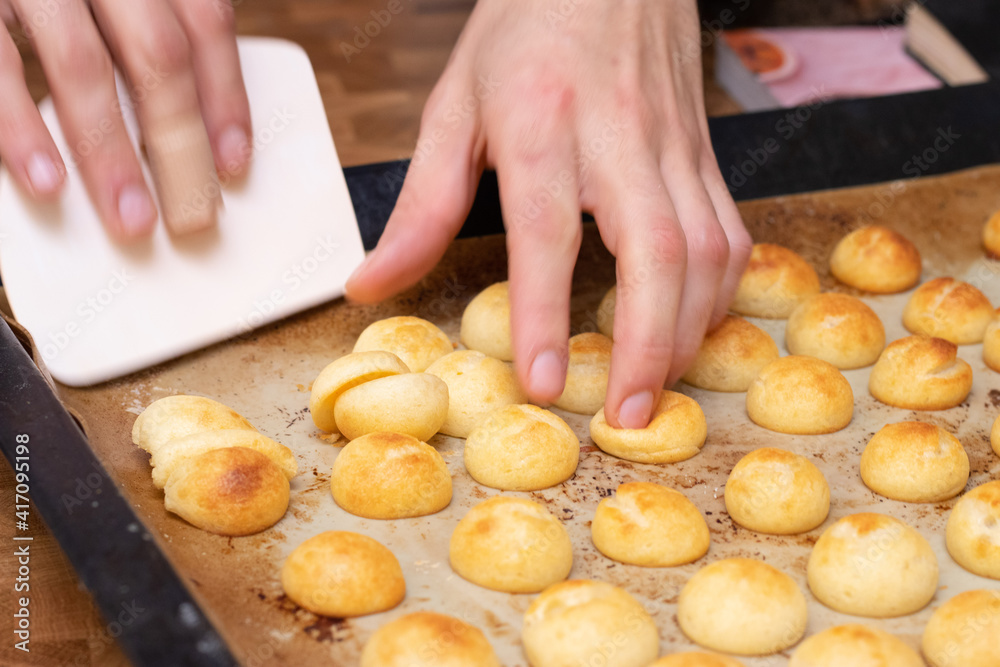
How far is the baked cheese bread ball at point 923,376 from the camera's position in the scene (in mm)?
1408

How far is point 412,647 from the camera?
0.88m

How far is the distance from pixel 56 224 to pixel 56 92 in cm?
19

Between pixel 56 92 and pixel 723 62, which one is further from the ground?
pixel 56 92

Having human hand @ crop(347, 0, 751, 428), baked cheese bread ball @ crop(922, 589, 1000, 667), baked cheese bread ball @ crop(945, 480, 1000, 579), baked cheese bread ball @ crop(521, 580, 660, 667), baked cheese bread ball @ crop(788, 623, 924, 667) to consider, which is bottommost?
baked cheese bread ball @ crop(945, 480, 1000, 579)

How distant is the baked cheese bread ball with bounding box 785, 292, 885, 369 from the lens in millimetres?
1536

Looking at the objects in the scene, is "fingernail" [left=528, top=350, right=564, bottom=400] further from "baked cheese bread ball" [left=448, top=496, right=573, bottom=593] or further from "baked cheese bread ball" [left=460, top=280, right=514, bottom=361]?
A: "baked cheese bread ball" [left=460, top=280, right=514, bottom=361]

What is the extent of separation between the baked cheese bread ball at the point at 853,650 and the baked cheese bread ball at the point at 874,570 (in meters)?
0.09

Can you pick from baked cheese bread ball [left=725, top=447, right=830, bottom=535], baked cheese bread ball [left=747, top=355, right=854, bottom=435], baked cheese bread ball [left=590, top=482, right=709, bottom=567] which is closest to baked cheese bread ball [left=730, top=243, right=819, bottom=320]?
baked cheese bread ball [left=747, top=355, right=854, bottom=435]

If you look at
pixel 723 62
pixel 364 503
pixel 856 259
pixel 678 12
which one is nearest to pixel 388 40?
pixel 723 62

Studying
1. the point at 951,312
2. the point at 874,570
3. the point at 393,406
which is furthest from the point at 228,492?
the point at 951,312

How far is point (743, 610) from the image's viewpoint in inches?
37.4

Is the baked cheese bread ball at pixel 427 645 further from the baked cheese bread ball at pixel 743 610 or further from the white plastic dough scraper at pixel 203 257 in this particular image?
the white plastic dough scraper at pixel 203 257

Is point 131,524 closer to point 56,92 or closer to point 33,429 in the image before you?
point 33,429

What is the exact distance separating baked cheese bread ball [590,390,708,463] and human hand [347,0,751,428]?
0.02m
